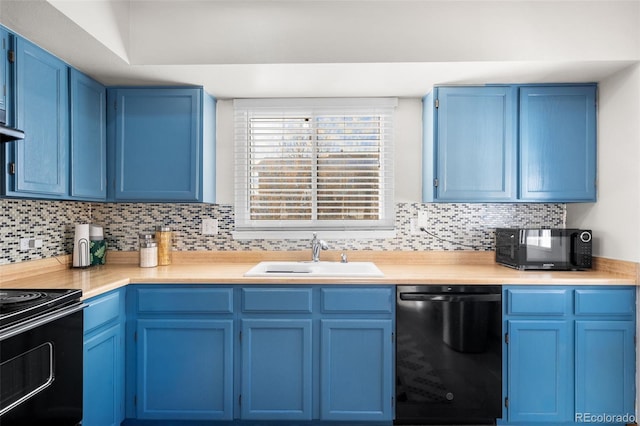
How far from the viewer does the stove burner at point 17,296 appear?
5.02 feet

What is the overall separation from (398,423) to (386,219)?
1.32 metres

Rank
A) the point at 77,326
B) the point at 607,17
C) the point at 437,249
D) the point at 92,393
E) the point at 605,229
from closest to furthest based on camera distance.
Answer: the point at 77,326
the point at 92,393
the point at 607,17
the point at 605,229
the point at 437,249

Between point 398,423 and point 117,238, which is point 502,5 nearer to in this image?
point 398,423

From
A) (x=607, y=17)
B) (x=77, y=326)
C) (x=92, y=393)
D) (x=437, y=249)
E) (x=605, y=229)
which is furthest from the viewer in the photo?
(x=437, y=249)

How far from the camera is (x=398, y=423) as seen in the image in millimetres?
2254

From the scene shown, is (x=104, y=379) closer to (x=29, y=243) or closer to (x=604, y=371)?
(x=29, y=243)

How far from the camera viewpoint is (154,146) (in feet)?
8.27

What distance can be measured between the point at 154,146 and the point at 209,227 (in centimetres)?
69

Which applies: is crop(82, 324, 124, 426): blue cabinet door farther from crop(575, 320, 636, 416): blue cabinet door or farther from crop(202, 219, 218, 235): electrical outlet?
crop(575, 320, 636, 416): blue cabinet door

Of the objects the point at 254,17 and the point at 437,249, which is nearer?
the point at 254,17

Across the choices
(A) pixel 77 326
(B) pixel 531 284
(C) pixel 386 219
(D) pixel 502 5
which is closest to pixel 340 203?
(C) pixel 386 219

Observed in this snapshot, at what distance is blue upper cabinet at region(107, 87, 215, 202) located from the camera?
8.27 ft

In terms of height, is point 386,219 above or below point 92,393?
above

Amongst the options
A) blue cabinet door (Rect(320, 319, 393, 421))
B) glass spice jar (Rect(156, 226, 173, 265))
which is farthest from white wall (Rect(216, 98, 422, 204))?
blue cabinet door (Rect(320, 319, 393, 421))
